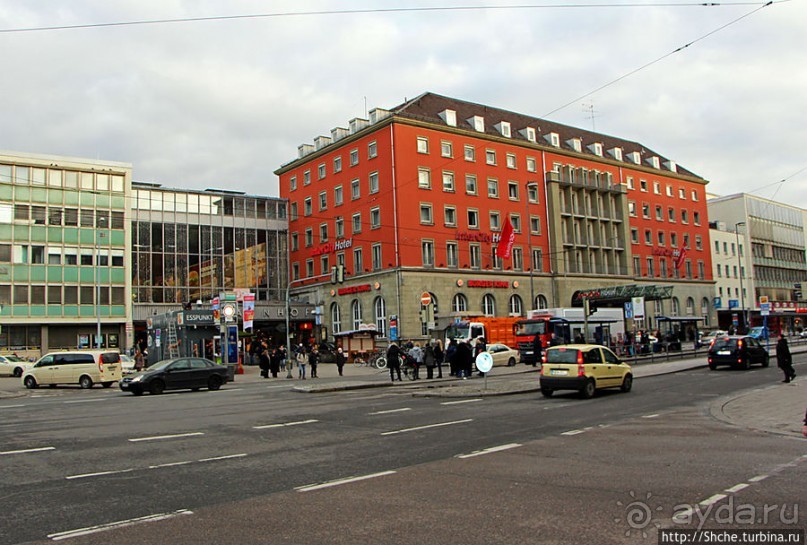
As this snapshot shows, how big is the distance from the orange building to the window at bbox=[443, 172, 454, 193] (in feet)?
0.55

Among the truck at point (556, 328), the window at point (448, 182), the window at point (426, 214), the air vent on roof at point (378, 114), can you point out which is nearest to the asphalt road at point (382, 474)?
the truck at point (556, 328)

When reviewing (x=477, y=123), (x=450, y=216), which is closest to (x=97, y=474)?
(x=450, y=216)

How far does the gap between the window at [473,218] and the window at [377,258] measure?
880cm

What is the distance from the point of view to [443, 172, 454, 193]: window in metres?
61.2

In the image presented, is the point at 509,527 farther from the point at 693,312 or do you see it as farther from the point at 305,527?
the point at 693,312

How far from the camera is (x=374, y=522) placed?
657cm

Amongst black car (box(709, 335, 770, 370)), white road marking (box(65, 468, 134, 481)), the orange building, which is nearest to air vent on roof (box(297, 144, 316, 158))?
the orange building

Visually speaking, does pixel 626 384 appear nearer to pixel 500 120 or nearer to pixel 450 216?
pixel 450 216

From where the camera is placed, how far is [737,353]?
1220 inches

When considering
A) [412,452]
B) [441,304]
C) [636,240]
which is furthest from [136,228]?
[412,452]

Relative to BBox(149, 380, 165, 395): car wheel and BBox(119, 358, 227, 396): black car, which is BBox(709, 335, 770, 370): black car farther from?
BBox(149, 380, 165, 395): car wheel

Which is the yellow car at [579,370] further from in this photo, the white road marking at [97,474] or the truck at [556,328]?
the truck at [556,328]

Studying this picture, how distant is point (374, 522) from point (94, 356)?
30.0 metres

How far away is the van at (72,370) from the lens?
32319 millimetres
